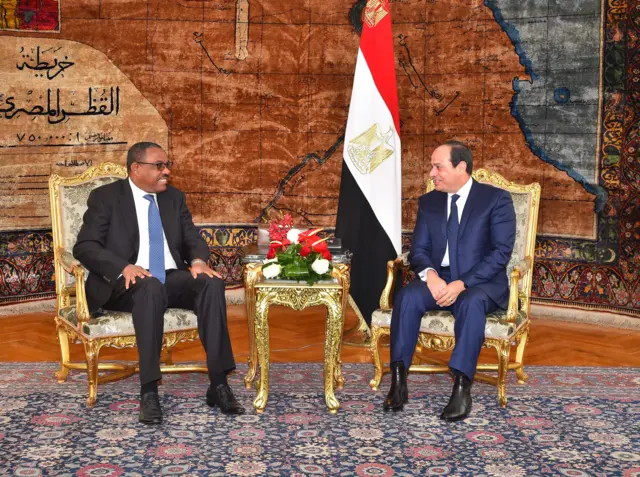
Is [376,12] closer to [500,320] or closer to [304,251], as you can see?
[304,251]

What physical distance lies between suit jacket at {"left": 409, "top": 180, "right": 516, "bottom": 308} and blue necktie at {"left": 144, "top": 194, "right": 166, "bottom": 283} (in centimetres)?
148

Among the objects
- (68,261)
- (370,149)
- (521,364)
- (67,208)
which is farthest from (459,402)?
(67,208)

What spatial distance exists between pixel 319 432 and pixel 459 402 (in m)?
0.78

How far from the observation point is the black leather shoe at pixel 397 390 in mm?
4535

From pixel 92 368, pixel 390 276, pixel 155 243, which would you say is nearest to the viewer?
pixel 92 368

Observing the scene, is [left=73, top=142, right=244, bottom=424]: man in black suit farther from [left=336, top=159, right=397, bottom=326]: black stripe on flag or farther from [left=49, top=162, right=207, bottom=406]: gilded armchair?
[left=336, top=159, right=397, bottom=326]: black stripe on flag

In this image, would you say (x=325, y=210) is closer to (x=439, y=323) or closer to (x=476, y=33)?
(x=476, y=33)

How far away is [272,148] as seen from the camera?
7605 millimetres

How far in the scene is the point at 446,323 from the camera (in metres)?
4.68

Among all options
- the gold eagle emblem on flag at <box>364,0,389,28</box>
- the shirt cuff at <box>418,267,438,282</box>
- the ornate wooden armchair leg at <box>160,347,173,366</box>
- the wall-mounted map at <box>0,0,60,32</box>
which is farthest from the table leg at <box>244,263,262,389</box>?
the wall-mounted map at <box>0,0,60,32</box>

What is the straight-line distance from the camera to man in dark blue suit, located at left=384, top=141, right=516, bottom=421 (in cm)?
453

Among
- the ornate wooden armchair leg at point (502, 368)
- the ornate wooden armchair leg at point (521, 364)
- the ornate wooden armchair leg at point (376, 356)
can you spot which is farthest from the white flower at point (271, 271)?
the ornate wooden armchair leg at point (521, 364)

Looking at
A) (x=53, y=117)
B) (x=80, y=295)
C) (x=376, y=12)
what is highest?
(x=376, y=12)

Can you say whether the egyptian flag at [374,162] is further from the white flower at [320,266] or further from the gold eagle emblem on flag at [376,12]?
the white flower at [320,266]
